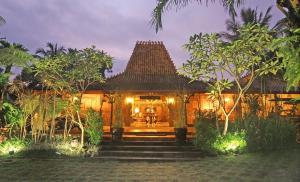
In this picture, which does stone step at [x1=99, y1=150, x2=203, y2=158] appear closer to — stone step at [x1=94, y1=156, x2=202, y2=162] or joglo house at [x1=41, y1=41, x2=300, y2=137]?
A: stone step at [x1=94, y1=156, x2=202, y2=162]

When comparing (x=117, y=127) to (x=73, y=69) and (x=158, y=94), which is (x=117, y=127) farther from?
(x=158, y=94)

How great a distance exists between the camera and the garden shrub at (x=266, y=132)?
11648 millimetres

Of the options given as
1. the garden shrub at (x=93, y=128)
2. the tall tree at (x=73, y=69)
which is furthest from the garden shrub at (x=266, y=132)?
the tall tree at (x=73, y=69)

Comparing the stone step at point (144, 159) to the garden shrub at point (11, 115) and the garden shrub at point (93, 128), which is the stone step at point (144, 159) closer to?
the garden shrub at point (93, 128)

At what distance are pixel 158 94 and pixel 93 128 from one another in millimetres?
6849

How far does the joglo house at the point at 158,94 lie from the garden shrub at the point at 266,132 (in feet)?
5.87

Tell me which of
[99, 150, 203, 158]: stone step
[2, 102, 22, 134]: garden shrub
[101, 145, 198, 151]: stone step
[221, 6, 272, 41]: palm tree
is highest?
[221, 6, 272, 41]: palm tree

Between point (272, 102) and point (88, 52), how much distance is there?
11.1 m

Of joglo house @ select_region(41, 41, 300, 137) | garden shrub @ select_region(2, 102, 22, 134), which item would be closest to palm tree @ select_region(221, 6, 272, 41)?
joglo house @ select_region(41, 41, 300, 137)

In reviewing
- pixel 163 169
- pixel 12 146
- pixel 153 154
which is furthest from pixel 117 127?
pixel 163 169

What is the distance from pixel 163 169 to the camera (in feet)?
30.6

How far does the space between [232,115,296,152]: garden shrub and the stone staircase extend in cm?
205

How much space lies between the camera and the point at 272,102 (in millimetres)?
17688

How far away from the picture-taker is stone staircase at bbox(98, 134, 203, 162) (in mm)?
11219
